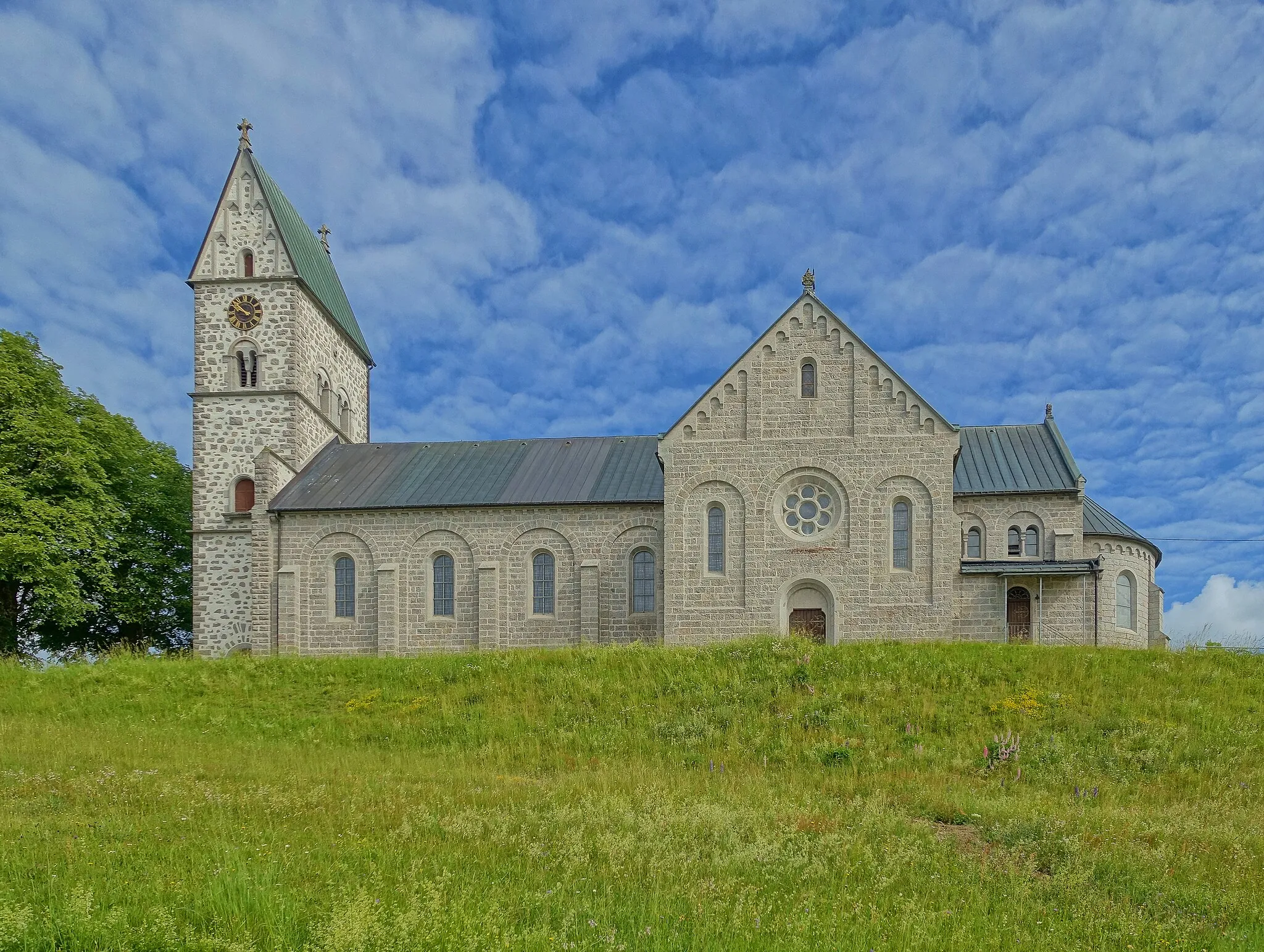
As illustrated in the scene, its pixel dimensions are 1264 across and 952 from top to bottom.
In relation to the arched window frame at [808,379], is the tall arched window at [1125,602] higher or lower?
lower

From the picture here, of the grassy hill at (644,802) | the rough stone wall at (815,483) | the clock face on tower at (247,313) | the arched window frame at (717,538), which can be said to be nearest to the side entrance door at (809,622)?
the rough stone wall at (815,483)

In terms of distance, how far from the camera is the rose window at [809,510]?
33.2 m

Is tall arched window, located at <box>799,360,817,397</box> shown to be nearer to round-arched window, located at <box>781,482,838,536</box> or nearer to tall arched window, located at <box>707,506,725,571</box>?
round-arched window, located at <box>781,482,838,536</box>

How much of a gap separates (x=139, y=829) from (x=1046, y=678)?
19928 mm

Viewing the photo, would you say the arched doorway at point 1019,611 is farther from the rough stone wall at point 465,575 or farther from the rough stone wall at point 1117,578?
the rough stone wall at point 465,575

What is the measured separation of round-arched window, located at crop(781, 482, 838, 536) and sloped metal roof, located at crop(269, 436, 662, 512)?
5.85 meters

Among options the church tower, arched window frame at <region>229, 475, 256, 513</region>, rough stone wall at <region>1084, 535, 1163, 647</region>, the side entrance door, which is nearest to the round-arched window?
the side entrance door

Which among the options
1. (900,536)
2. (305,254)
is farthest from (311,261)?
(900,536)

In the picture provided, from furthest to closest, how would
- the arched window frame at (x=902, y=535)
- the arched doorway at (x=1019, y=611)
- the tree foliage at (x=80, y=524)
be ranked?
the tree foliage at (x=80, y=524) < the arched doorway at (x=1019, y=611) < the arched window frame at (x=902, y=535)

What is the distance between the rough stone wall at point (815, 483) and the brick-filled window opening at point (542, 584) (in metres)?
6.74

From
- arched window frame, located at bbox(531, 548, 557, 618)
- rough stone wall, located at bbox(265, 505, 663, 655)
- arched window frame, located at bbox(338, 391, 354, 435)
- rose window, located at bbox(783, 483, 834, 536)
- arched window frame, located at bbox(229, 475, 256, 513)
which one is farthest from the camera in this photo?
arched window frame, located at bbox(338, 391, 354, 435)

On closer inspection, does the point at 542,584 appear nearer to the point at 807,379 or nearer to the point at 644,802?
the point at 807,379

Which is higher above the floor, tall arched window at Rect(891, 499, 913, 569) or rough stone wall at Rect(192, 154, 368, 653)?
rough stone wall at Rect(192, 154, 368, 653)

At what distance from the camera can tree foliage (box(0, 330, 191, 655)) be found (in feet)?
121
